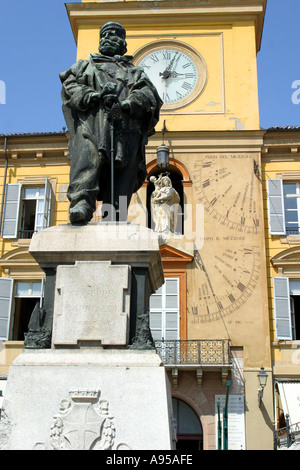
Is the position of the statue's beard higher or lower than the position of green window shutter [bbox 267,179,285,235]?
lower

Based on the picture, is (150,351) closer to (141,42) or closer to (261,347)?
(261,347)

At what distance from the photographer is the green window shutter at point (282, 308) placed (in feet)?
62.6

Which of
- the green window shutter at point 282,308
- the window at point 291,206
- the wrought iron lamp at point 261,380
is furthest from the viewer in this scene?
the window at point 291,206

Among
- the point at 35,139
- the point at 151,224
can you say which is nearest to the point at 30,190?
the point at 35,139

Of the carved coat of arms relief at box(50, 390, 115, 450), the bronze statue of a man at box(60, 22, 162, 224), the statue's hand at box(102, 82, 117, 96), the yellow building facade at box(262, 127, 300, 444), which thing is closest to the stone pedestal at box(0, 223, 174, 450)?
the carved coat of arms relief at box(50, 390, 115, 450)

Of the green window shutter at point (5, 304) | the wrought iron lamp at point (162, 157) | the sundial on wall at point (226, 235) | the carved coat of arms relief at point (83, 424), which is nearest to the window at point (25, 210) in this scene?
the green window shutter at point (5, 304)

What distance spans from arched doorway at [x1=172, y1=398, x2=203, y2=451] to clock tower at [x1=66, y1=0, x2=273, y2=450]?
68 mm

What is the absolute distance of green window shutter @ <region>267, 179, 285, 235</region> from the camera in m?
20.3

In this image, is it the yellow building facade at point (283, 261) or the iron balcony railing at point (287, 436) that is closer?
the iron balcony railing at point (287, 436)

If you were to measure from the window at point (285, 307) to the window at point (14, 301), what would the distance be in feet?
24.0

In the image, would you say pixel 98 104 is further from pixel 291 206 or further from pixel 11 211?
pixel 11 211

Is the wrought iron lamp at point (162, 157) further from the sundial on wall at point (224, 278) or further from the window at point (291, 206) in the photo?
the window at point (291, 206)

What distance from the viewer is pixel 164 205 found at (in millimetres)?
20531

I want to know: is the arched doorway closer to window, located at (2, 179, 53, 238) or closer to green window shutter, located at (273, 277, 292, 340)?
green window shutter, located at (273, 277, 292, 340)
